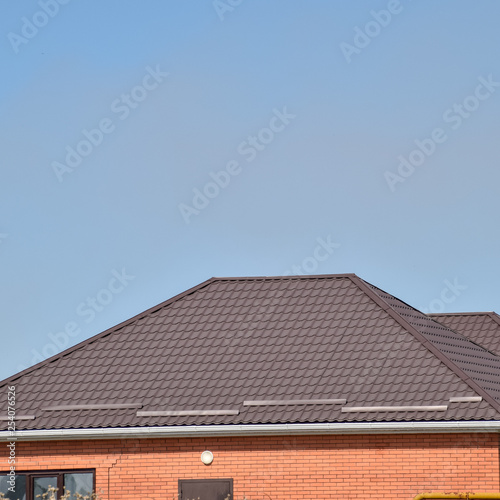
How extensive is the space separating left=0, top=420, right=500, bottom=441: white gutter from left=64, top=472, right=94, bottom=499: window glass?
73cm

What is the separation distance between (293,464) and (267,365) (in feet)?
8.07

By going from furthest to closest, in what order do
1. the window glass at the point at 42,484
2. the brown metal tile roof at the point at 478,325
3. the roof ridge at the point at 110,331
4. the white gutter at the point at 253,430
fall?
1. the brown metal tile roof at the point at 478,325
2. the roof ridge at the point at 110,331
3. the window glass at the point at 42,484
4. the white gutter at the point at 253,430

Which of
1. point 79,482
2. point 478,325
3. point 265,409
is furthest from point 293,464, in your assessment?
point 478,325

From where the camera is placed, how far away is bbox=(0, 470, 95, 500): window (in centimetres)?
1836

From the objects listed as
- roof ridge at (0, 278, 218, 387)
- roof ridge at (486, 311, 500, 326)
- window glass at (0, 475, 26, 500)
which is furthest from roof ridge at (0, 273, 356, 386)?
roof ridge at (486, 311, 500, 326)

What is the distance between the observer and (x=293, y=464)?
17672mm

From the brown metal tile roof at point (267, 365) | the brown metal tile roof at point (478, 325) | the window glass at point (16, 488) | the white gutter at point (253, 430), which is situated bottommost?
the window glass at point (16, 488)

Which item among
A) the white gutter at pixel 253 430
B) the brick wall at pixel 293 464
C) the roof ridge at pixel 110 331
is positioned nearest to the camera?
the white gutter at pixel 253 430

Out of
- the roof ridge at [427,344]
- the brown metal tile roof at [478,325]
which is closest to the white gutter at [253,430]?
the roof ridge at [427,344]

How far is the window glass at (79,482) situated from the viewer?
18.3 metres

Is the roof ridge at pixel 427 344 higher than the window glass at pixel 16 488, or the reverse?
the roof ridge at pixel 427 344

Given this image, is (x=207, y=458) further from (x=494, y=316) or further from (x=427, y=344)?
(x=494, y=316)

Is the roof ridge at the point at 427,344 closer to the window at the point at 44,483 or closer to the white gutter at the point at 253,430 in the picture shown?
the white gutter at the point at 253,430

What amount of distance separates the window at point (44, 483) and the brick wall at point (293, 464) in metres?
0.15
